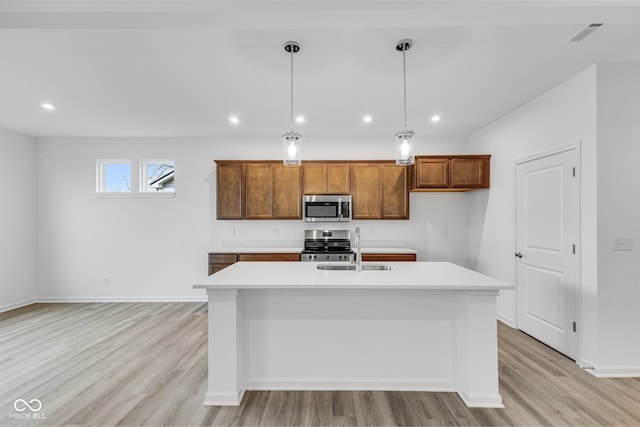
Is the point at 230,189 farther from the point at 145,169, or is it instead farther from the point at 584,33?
the point at 584,33

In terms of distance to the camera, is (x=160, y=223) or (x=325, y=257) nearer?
(x=325, y=257)

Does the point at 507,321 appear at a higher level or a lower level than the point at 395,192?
lower

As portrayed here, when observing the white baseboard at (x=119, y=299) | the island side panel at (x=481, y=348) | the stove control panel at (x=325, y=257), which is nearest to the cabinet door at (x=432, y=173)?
the stove control panel at (x=325, y=257)

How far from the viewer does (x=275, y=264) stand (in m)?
2.99

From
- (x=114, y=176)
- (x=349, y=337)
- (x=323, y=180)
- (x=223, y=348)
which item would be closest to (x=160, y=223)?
(x=114, y=176)

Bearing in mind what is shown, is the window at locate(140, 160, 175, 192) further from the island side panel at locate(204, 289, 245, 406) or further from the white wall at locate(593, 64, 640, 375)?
the white wall at locate(593, 64, 640, 375)

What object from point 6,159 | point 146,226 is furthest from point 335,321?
point 6,159

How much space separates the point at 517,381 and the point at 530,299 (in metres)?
1.33

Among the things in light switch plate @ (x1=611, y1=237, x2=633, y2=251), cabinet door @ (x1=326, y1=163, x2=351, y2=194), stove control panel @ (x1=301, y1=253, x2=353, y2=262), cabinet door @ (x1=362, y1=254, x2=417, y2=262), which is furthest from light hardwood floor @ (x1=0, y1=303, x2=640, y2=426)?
cabinet door @ (x1=326, y1=163, x2=351, y2=194)

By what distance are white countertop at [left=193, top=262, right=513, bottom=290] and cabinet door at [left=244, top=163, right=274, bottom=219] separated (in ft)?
7.22

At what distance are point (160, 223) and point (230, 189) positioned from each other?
1.37 meters

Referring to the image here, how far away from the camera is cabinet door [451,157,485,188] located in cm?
446

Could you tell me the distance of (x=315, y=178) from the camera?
4883mm

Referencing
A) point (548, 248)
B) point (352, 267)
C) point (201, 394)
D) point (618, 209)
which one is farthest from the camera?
point (548, 248)
